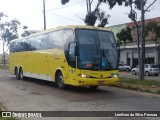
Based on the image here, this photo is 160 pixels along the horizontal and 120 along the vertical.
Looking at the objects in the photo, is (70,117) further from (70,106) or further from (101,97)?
(101,97)

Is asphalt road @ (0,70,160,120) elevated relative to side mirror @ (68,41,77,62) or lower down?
lower down

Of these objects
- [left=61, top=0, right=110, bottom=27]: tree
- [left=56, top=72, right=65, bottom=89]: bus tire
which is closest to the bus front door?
[left=56, top=72, right=65, bottom=89]: bus tire

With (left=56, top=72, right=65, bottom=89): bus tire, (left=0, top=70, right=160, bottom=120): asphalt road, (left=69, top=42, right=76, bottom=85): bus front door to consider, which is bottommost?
(left=0, top=70, right=160, bottom=120): asphalt road

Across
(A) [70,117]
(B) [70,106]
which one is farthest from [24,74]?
(A) [70,117]

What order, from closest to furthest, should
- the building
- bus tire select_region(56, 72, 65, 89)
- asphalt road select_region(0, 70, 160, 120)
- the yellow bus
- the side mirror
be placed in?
asphalt road select_region(0, 70, 160, 120) < the yellow bus < the side mirror < bus tire select_region(56, 72, 65, 89) < the building

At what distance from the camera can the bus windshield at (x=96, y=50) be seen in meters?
15.7

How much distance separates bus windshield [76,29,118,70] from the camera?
618 inches

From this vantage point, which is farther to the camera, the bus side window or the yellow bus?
the bus side window

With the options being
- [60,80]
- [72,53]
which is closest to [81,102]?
[72,53]

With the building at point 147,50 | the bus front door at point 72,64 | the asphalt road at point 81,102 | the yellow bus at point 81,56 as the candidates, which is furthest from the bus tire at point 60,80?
the building at point 147,50

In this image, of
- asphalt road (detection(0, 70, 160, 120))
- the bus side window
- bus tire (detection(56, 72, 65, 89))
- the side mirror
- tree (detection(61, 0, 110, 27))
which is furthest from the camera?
tree (detection(61, 0, 110, 27))

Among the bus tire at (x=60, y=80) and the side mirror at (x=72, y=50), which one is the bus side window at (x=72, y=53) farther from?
the bus tire at (x=60, y=80)

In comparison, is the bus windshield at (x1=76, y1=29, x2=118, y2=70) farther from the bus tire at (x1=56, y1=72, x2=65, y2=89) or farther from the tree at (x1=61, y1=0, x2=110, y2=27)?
the tree at (x1=61, y1=0, x2=110, y2=27)

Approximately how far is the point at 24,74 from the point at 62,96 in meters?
10.0
